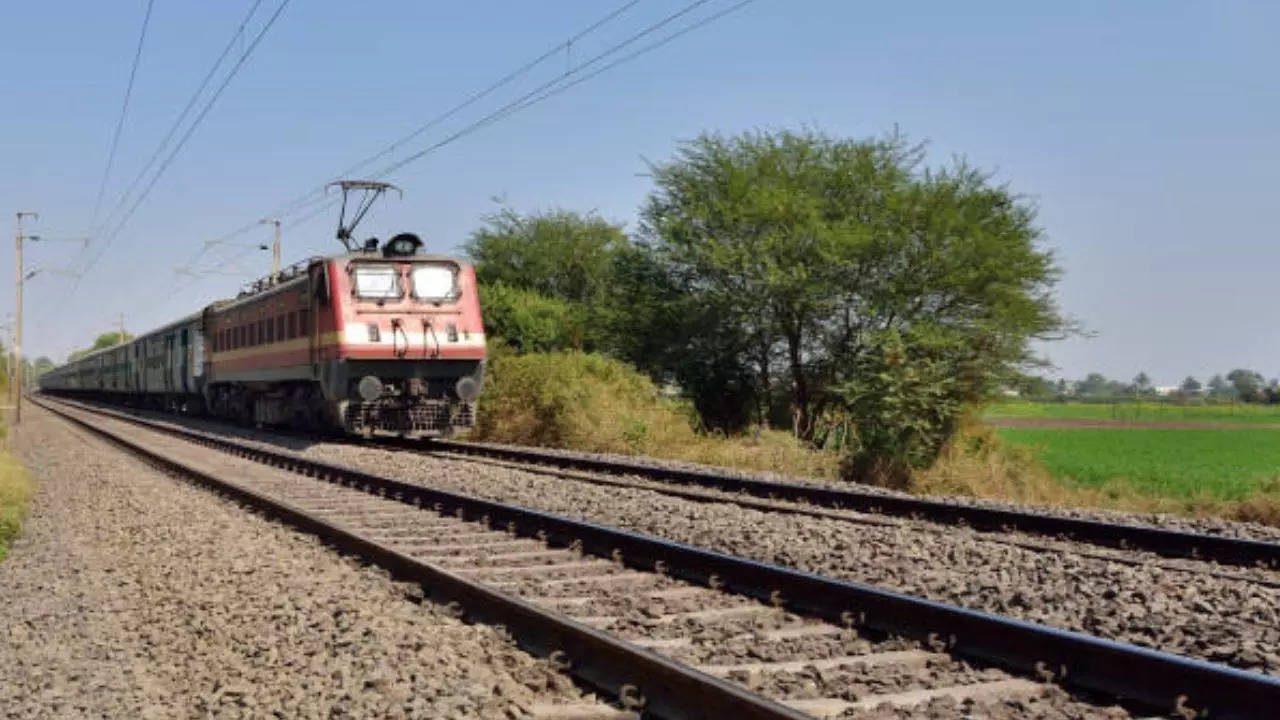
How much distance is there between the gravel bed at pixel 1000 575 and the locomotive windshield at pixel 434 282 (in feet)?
30.1

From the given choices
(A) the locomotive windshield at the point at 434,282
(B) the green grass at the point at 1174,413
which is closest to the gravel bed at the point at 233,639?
(A) the locomotive windshield at the point at 434,282

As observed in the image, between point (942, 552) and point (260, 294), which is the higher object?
point (260, 294)

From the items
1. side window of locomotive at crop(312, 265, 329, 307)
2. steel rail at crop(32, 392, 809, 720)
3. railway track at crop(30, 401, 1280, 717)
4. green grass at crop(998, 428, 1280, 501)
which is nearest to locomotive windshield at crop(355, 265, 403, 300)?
side window of locomotive at crop(312, 265, 329, 307)

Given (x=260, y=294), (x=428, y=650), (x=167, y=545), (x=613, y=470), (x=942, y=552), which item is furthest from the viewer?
(x=260, y=294)

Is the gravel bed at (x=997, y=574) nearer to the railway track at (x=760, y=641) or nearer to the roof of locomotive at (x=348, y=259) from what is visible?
the railway track at (x=760, y=641)

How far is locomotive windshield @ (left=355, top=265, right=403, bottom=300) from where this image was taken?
1955cm

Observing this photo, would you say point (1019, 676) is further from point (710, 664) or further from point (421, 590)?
point (421, 590)

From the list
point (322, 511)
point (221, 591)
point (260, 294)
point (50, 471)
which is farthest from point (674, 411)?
point (221, 591)

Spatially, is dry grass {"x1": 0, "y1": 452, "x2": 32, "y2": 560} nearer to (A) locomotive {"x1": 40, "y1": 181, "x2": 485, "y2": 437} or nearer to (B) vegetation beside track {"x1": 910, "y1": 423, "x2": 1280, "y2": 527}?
(A) locomotive {"x1": 40, "y1": 181, "x2": 485, "y2": 437}

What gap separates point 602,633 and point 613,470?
1093 centimetres

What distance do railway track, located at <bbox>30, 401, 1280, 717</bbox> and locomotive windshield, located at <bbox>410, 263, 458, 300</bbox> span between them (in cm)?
1171

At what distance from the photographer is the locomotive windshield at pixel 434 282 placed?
2027 centimetres

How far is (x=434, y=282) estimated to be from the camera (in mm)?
20422

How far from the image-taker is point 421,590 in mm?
6938
